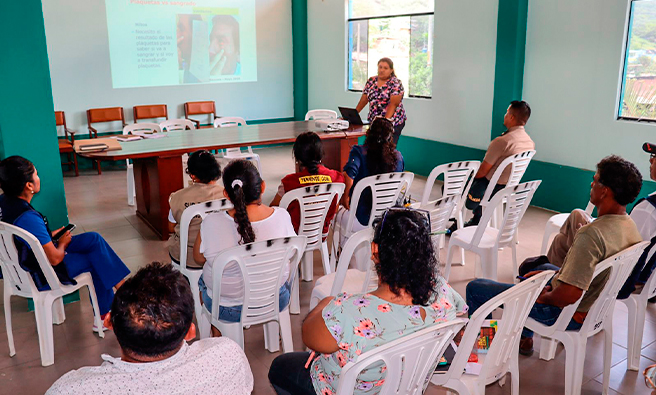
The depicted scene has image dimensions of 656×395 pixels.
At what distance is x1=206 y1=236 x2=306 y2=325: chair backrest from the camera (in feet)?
7.61

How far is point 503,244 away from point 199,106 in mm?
6229

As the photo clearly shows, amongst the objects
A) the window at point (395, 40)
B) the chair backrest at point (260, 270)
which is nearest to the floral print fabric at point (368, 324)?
the chair backrest at point (260, 270)

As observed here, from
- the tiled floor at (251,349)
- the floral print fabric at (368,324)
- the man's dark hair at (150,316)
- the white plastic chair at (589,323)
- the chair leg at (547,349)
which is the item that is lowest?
the tiled floor at (251,349)

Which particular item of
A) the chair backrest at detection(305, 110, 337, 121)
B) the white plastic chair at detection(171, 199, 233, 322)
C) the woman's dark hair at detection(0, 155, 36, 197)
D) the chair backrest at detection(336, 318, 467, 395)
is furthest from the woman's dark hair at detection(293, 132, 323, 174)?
the chair backrest at detection(305, 110, 337, 121)

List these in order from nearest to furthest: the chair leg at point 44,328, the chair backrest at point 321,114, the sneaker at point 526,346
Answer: the chair leg at point 44,328 → the sneaker at point 526,346 → the chair backrest at point 321,114

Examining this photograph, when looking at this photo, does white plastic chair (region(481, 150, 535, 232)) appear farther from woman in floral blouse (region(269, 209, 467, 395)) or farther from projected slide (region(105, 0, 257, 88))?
projected slide (region(105, 0, 257, 88))

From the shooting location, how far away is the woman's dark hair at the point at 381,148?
3633 millimetres

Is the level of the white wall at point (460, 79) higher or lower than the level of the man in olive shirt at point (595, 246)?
higher

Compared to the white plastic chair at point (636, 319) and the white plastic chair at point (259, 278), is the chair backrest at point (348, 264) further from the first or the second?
the white plastic chair at point (636, 319)

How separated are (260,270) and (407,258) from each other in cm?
93

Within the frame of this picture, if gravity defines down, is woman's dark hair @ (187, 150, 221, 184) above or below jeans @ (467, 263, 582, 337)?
above

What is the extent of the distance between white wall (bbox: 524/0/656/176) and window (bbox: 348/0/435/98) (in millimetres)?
1715

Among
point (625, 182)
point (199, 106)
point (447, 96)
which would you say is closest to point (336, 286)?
point (625, 182)

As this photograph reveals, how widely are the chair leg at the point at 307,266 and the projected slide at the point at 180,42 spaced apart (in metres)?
5.47
